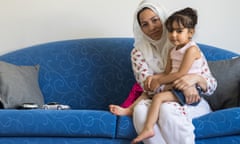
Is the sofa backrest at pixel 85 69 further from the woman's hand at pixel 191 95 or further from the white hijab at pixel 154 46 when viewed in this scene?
the woman's hand at pixel 191 95

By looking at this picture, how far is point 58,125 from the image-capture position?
1906mm

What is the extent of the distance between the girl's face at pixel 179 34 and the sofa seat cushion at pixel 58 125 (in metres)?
0.53

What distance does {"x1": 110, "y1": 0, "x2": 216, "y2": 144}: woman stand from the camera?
184cm

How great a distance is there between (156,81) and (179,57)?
0.18 meters

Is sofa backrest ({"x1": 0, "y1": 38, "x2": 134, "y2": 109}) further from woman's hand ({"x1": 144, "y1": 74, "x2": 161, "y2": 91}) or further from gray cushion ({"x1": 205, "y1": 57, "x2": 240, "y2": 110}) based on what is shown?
gray cushion ({"x1": 205, "y1": 57, "x2": 240, "y2": 110})

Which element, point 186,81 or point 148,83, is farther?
point 148,83

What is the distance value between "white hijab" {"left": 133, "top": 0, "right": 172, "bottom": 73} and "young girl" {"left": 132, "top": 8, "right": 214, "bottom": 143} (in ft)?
0.43

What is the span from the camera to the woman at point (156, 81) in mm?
1840

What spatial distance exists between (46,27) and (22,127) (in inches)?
45.3

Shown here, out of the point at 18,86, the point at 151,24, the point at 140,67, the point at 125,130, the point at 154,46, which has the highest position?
the point at 151,24

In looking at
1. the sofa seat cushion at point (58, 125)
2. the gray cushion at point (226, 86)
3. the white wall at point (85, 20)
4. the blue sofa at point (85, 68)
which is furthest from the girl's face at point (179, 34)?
the white wall at point (85, 20)

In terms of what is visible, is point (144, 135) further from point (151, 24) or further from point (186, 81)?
point (151, 24)

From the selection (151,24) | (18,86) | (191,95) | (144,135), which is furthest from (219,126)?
(18,86)

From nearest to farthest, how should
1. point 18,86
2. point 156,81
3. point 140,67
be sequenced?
1. point 156,81
2. point 140,67
3. point 18,86
